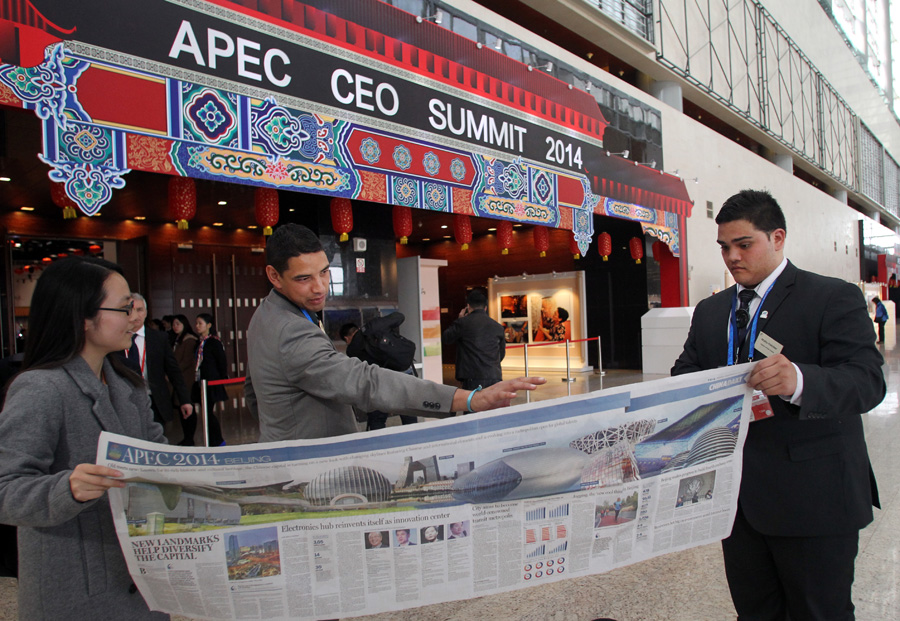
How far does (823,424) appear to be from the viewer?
1521 millimetres

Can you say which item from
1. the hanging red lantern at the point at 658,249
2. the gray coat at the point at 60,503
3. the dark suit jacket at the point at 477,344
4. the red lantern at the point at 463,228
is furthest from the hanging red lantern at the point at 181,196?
the hanging red lantern at the point at 658,249

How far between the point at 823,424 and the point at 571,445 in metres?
0.74

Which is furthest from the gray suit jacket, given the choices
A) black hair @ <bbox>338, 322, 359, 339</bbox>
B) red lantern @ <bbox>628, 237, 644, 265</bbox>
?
red lantern @ <bbox>628, 237, 644, 265</bbox>

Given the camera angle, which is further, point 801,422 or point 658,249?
point 658,249

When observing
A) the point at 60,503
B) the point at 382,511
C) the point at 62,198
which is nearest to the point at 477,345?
the point at 62,198

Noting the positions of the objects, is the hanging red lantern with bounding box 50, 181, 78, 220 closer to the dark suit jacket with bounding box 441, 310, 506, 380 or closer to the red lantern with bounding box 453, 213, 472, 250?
the dark suit jacket with bounding box 441, 310, 506, 380

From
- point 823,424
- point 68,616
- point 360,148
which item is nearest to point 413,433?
point 68,616

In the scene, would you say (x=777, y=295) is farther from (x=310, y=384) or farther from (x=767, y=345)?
(x=310, y=384)

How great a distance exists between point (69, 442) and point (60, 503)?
19 centimetres

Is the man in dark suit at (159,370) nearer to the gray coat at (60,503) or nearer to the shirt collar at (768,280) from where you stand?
the gray coat at (60,503)

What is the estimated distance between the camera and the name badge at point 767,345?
151 cm

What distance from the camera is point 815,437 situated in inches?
59.8

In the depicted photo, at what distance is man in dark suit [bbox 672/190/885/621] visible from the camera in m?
1.42

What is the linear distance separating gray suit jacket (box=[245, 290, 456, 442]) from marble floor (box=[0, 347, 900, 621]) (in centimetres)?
136
